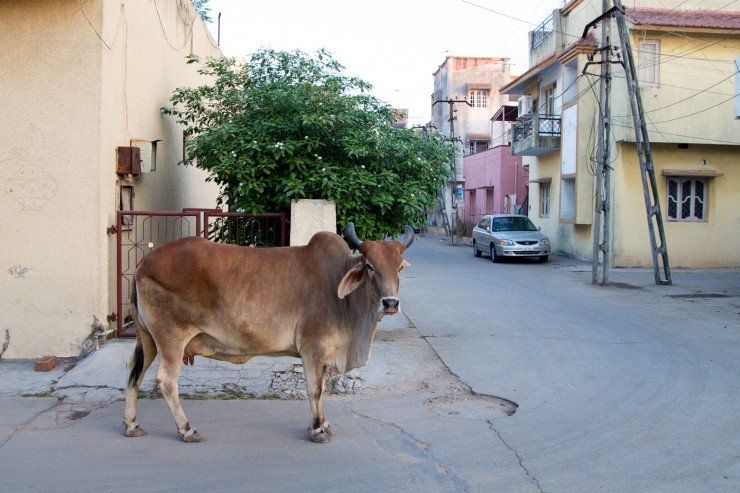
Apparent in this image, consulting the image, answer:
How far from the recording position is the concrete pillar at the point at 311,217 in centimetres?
927

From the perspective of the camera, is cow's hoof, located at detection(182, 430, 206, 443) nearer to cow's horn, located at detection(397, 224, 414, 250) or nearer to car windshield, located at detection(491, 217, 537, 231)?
cow's horn, located at detection(397, 224, 414, 250)

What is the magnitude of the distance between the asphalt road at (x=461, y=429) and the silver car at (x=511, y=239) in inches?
522

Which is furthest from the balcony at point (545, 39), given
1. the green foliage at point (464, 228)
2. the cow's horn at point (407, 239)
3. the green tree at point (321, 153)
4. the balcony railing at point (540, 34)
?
the cow's horn at point (407, 239)

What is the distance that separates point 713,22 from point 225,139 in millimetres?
17810

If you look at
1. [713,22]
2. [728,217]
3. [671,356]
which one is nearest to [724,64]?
[713,22]

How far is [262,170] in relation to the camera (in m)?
9.52

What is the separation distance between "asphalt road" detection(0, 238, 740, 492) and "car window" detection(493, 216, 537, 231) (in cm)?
1462

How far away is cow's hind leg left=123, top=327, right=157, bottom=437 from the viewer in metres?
5.84

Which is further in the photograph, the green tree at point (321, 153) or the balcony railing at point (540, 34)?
the balcony railing at point (540, 34)

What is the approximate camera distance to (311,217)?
30.6 ft

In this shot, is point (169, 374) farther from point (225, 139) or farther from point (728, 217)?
point (728, 217)

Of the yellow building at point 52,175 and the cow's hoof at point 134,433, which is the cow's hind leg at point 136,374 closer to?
the cow's hoof at point 134,433

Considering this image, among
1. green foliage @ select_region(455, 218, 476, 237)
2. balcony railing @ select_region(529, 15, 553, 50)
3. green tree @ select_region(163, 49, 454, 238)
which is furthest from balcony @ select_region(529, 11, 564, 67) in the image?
green tree @ select_region(163, 49, 454, 238)

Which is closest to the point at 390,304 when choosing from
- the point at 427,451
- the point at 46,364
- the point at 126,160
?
the point at 427,451
